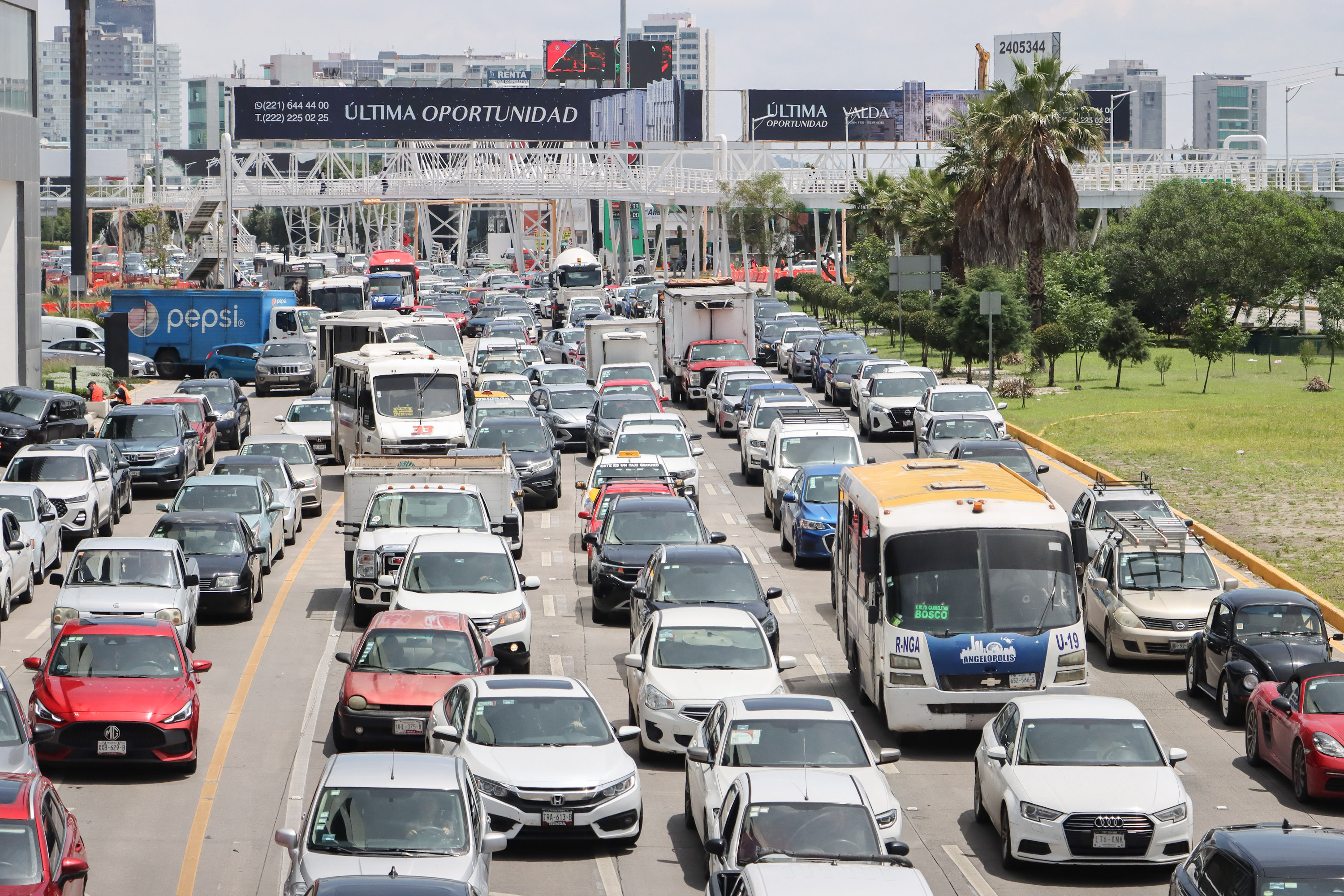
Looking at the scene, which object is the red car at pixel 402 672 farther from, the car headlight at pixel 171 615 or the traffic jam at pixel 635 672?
the car headlight at pixel 171 615

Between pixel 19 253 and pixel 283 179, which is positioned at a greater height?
pixel 283 179

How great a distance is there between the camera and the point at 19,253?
157 ft

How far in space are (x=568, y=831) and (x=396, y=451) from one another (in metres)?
20.7

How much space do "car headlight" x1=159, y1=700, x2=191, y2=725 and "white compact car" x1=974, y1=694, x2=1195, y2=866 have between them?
7.69 meters

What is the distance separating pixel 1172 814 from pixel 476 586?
1009 cm

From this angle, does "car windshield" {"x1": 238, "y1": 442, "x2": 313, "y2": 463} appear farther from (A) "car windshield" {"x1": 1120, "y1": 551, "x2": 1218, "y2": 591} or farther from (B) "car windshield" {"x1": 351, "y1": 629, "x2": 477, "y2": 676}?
(A) "car windshield" {"x1": 1120, "y1": 551, "x2": 1218, "y2": 591}

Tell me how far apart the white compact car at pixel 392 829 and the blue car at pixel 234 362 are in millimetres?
45711

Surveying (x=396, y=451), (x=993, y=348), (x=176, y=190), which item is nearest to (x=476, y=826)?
(x=396, y=451)

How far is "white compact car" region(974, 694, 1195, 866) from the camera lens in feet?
47.0

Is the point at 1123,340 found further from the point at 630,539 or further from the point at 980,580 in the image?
the point at 980,580

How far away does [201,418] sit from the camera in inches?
1549

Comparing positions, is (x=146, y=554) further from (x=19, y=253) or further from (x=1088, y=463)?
(x=19, y=253)

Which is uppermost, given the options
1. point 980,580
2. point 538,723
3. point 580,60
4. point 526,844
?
point 580,60

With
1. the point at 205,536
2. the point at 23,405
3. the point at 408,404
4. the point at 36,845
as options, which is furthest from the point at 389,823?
the point at 23,405
